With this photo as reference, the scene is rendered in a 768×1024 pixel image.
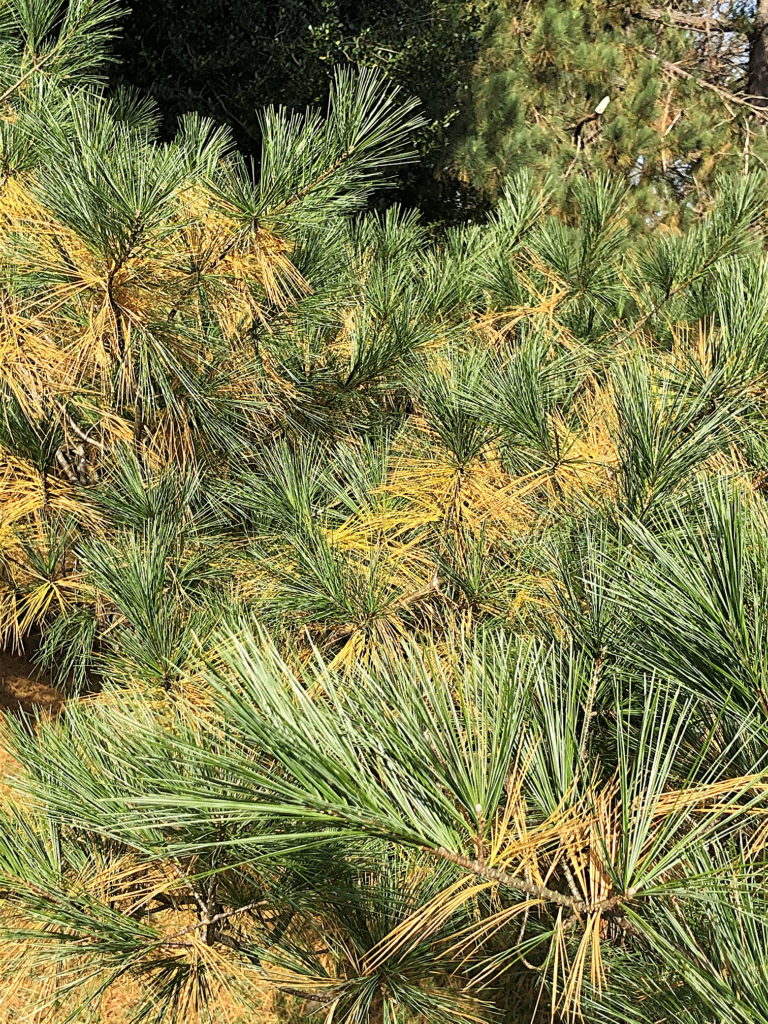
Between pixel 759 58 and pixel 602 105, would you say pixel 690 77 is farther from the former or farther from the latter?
pixel 602 105

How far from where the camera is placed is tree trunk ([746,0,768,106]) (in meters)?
3.19

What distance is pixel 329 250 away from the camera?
49.9 inches

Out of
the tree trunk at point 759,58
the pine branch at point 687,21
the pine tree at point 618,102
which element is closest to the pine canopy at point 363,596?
the pine tree at point 618,102

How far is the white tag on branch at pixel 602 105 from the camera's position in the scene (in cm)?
323

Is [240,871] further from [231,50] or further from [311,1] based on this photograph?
[311,1]

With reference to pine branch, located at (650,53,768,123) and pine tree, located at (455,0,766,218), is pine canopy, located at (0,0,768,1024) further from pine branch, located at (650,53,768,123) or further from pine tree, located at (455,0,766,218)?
pine branch, located at (650,53,768,123)

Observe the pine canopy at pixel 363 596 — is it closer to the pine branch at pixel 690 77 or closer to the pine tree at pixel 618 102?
the pine tree at pixel 618 102

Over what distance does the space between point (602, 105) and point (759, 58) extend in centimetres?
66

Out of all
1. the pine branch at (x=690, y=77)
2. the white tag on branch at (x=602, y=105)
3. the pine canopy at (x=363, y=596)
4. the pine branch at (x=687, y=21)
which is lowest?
the pine canopy at (x=363, y=596)

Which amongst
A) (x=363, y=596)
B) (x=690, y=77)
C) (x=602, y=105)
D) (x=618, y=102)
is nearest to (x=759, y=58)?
(x=690, y=77)

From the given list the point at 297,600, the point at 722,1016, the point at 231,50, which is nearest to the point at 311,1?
the point at 231,50

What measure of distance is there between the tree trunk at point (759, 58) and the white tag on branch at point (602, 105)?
0.53m

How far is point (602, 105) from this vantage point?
3254 mm

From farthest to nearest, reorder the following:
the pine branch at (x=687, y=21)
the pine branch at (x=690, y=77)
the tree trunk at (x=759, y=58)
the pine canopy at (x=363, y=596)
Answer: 1. the pine branch at (x=687, y=21)
2. the pine branch at (x=690, y=77)
3. the tree trunk at (x=759, y=58)
4. the pine canopy at (x=363, y=596)
